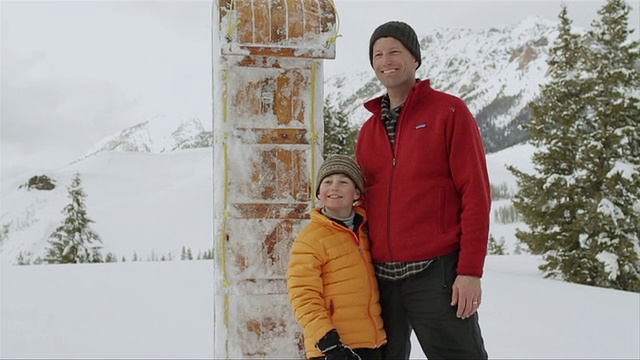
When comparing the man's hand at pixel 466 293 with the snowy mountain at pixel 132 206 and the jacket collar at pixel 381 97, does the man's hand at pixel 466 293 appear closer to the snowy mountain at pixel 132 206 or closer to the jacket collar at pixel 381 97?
the jacket collar at pixel 381 97

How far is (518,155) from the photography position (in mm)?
89500

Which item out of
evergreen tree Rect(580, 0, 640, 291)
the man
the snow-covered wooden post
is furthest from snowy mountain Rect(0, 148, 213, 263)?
the man

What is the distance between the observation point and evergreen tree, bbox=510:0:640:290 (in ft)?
37.0

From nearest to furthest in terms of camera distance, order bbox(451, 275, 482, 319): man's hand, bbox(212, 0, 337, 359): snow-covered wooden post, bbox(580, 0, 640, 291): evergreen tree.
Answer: bbox(451, 275, 482, 319): man's hand, bbox(212, 0, 337, 359): snow-covered wooden post, bbox(580, 0, 640, 291): evergreen tree

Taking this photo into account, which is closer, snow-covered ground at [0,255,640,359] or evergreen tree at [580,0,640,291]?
snow-covered ground at [0,255,640,359]

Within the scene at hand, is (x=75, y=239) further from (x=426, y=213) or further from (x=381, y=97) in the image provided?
(x=426, y=213)

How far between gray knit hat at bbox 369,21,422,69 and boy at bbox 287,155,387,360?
51 cm

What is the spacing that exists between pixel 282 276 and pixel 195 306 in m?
3.90

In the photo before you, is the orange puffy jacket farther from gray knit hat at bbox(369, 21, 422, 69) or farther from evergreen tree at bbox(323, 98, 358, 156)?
evergreen tree at bbox(323, 98, 358, 156)

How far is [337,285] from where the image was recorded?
2.16 meters

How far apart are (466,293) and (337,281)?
0.49 metres

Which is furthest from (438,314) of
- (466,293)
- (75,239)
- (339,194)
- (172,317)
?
(75,239)

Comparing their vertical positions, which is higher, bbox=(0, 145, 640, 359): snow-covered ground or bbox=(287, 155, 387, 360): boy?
bbox=(287, 155, 387, 360): boy

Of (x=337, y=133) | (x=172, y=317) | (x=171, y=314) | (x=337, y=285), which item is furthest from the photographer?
(x=337, y=133)
